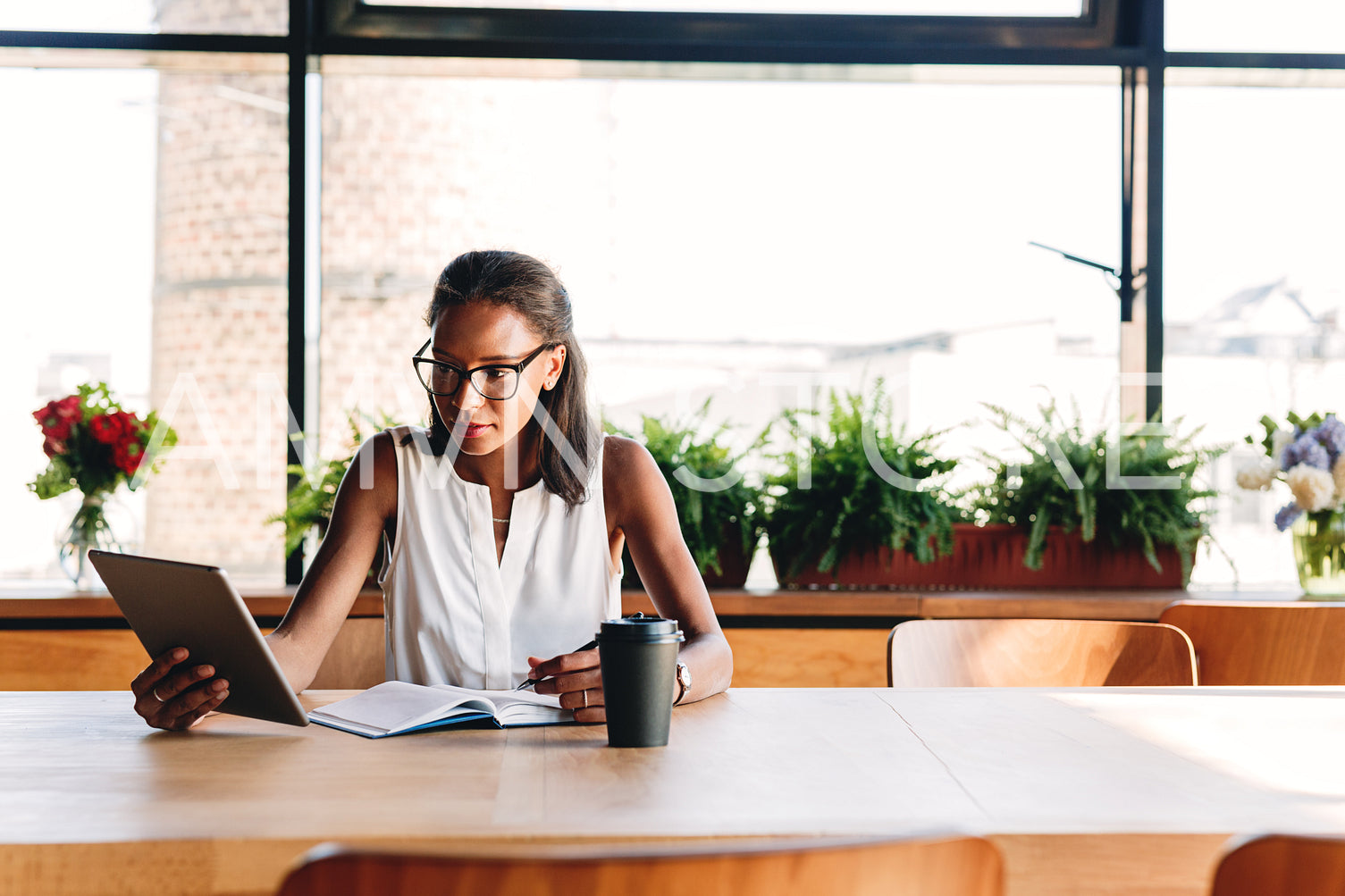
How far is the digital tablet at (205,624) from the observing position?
1.08 meters

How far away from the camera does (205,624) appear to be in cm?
113

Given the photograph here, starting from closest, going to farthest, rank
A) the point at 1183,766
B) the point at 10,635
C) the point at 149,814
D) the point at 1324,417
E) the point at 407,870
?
the point at 407,870 < the point at 149,814 < the point at 1183,766 < the point at 10,635 < the point at 1324,417

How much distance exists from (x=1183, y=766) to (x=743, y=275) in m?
2.43

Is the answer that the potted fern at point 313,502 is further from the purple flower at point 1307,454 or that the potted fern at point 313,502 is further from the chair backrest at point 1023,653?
the purple flower at point 1307,454

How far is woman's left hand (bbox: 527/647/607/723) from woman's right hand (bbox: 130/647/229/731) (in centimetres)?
36

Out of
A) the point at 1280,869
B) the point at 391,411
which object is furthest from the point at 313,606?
the point at 391,411

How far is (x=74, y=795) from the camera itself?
92cm

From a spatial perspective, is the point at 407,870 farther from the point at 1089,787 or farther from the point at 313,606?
the point at 313,606

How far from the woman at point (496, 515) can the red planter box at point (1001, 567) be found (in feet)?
4.01

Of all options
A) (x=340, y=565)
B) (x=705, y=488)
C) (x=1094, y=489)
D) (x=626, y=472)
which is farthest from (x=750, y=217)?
(x=340, y=565)

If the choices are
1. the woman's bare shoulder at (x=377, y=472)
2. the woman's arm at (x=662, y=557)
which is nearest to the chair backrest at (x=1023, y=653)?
the woman's arm at (x=662, y=557)

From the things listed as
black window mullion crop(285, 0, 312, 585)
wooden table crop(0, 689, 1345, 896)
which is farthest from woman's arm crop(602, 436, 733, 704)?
black window mullion crop(285, 0, 312, 585)

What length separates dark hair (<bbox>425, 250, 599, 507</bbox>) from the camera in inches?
65.0

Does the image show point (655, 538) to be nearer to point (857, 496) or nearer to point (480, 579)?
point (480, 579)
